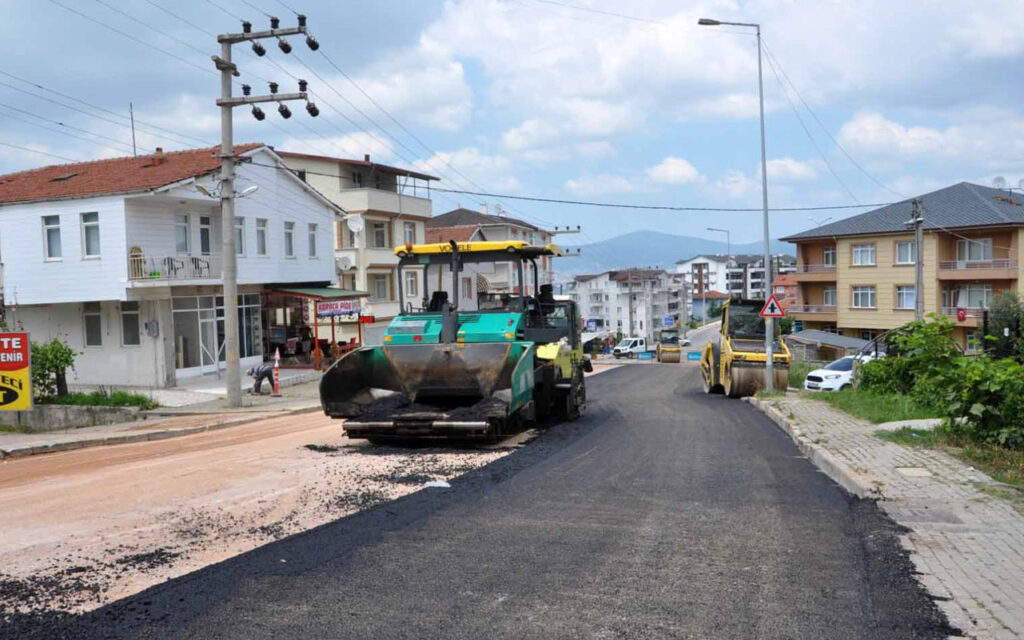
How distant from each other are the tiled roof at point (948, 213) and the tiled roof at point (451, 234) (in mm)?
21189

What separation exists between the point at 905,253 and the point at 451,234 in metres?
27.7

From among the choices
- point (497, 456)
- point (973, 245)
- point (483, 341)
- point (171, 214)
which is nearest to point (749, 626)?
point (497, 456)

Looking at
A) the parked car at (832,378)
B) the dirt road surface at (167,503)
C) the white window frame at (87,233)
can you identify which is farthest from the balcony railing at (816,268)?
the dirt road surface at (167,503)

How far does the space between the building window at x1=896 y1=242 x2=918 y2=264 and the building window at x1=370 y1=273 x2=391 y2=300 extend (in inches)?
1122

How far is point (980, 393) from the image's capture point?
10.0 m

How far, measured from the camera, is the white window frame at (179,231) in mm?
26169

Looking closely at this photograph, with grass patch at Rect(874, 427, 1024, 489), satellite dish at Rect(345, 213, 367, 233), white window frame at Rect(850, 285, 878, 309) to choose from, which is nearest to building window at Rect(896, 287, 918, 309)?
white window frame at Rect(850, 285, 878, 309)

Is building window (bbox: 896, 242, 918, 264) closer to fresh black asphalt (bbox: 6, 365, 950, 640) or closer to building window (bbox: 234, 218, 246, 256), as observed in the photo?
building window (bbox: 234, 218, 246, 256)

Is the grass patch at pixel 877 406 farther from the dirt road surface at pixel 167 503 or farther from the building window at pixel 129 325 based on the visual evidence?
the building window at pixel 129 325

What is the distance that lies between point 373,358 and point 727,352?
13.8 metres

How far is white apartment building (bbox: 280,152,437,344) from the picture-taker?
143 feet

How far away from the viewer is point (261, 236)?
30109 millimetres

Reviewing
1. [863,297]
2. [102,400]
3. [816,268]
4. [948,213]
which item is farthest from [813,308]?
[102,400]

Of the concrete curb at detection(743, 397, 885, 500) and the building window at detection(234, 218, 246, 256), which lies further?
the building window at detection(234, 218, 246, 256)
